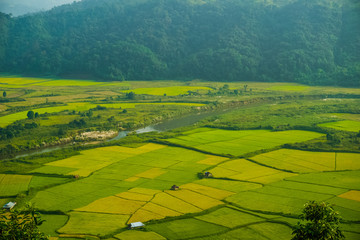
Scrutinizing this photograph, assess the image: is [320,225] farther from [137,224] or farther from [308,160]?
[308,160]

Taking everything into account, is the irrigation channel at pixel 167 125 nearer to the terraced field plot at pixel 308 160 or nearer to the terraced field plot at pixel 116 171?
the terraced field plot at pixel 116 171

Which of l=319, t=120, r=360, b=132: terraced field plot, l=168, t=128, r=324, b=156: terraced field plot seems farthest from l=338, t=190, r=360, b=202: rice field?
l=319, t=120, r=360, b=132: terraced field plot

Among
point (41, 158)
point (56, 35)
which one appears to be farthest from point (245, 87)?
point (56, 35)

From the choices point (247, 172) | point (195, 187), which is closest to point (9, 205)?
point (195, 187)

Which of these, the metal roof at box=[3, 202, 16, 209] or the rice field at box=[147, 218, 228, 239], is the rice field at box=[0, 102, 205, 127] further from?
the rice field at box=[147, 218, 228, 239]

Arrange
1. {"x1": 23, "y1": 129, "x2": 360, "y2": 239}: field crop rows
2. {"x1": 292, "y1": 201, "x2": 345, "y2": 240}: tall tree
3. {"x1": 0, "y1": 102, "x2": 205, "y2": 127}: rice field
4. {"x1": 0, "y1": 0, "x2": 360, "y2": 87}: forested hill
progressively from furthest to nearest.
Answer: {"x1": 0, "y1": 0, "x2": 360, "y2": 87}: forested hill < {"x1": 0, "y1": 102, "x2": 205, "y2": 127}: rice field < {"x1": 23, "y1": 129, "x2": 360, "y2": 239}: field crop rows < {"x1": 292, "y1": 201, "x2": 345, "y2": 240}: tall tree

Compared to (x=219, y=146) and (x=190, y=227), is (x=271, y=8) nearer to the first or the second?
(x=219, y=146)
